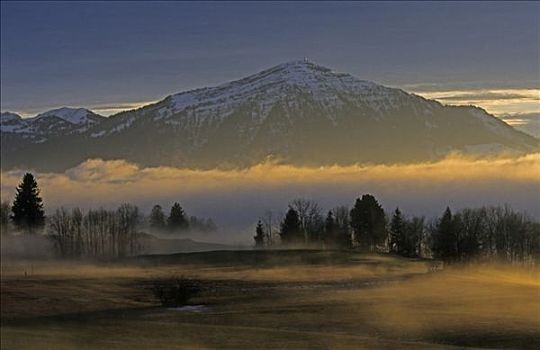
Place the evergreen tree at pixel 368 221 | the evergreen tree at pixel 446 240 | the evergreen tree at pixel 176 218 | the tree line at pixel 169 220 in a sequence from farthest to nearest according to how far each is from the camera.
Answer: the evergreen tree at pixel 176 218, the tree line at pixel 169 220, the evergreen tree at pixel 368 221, the evergreen tree at pixel 446 240

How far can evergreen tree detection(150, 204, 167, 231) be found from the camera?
111m

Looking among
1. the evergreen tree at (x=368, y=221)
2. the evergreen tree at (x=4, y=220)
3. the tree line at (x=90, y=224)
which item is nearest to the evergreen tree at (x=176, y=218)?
the tree line at (x=90, y=224)

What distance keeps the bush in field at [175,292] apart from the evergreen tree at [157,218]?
203 ft

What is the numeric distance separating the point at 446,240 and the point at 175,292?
20348 mm

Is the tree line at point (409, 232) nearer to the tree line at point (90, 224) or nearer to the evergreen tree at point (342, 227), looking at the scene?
the evergreen tree at point (342, 227)

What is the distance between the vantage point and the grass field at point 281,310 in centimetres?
2819

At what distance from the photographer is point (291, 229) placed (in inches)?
3782

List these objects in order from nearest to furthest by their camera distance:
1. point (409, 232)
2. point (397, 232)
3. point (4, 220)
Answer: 1. point (4, 220)
2. point (409, 232)
3. point (397, 232)

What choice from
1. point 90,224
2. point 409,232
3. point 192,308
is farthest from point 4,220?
point 409,232

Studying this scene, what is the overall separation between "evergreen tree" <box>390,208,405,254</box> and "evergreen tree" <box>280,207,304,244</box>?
1268cm

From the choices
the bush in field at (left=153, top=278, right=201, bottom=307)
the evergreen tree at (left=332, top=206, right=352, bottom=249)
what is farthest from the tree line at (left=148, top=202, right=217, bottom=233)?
the bush in field at (left=153, top=278, right=201, bottom=307)

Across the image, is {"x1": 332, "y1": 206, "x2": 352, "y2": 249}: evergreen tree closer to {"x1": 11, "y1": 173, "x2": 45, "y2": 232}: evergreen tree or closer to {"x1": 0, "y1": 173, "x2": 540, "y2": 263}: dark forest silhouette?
{"x1": 0, "y1": 173, "x2": 540, "y2": 263}: dark forest silhouette

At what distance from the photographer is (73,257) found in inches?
2906

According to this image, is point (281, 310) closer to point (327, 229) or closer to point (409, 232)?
point (409, 232)
